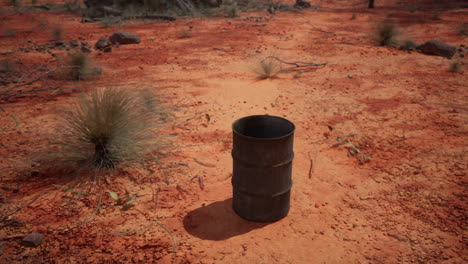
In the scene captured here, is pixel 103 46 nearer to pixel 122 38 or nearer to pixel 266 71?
pixel 122 38

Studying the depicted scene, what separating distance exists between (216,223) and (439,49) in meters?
7.31

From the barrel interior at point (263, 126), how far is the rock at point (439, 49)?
6.56m

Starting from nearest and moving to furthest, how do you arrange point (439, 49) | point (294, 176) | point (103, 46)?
point (294, 176) < point (439, 49) < point (103, 46)

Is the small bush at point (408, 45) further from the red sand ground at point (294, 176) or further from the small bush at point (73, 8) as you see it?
the small bush at point (73, 8)

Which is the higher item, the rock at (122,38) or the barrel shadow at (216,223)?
the rock at (122,38)

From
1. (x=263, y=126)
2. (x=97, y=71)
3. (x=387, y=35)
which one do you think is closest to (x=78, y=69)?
(x=97, y=71)

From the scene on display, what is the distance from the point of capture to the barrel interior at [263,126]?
2.62 metres

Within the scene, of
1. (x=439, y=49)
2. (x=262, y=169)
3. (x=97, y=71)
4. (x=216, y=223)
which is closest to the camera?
(x=262, y=169)

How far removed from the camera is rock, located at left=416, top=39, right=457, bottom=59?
7230 mm

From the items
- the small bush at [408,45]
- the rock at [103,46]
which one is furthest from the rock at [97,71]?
the small bush at [408,45]

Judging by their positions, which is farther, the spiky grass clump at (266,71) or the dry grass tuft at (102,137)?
the spiky grass clump at (266,71)

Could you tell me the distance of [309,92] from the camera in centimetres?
530

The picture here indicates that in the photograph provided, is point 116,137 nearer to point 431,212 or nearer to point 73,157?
point 73,157

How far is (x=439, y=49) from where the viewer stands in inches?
290
